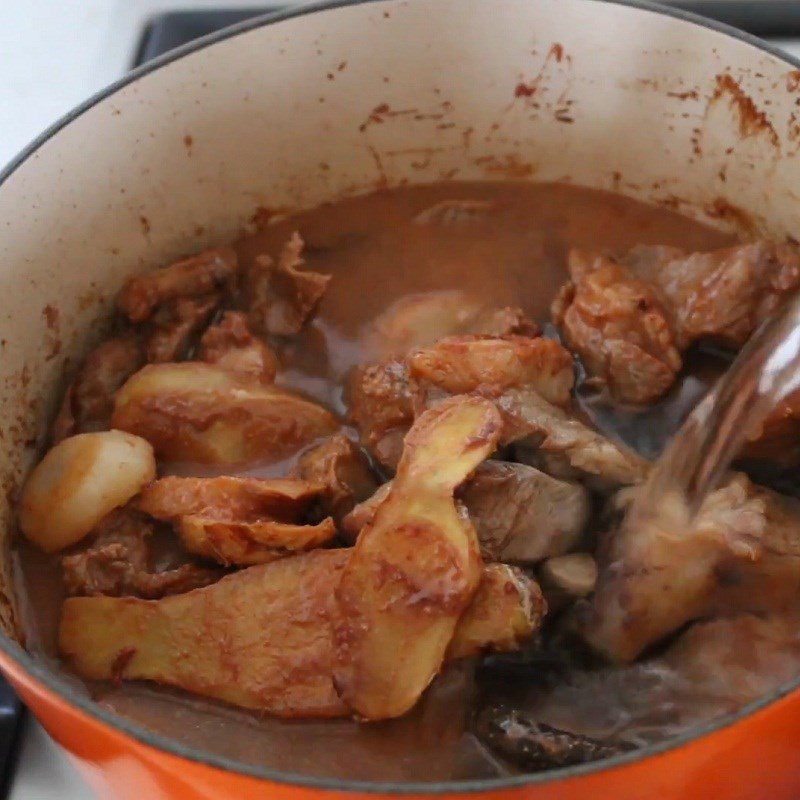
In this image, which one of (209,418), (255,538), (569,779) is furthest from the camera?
(209,418)

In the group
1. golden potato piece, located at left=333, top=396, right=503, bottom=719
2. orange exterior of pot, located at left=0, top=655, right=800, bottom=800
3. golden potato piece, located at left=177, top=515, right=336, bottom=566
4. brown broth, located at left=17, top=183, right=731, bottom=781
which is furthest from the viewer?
brown broth, located at left=17, top=183, right=731, bottom=781

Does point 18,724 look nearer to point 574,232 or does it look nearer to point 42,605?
point 42,605

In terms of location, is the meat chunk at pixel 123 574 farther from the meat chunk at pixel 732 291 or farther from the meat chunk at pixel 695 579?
the meat chunk at pixel 732 291

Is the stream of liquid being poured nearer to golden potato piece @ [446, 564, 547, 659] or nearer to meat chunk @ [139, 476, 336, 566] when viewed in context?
golden potato piece @ [446, 564, 547, 659]

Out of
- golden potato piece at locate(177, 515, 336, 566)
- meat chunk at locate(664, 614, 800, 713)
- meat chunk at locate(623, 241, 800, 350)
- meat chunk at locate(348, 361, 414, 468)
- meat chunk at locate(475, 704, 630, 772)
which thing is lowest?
meat chunk at locate(475, 704, 630, 772)

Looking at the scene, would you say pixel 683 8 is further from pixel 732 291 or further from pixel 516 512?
pixel 516 512

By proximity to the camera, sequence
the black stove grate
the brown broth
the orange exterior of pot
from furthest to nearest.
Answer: the black stove grate
the brown broth
the orange exterior of pot

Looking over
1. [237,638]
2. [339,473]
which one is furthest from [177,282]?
[237,638]

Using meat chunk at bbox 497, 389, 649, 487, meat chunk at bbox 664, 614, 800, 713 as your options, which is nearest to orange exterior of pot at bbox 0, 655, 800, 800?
meat chunk at bbox 664, 614, 800, 713
